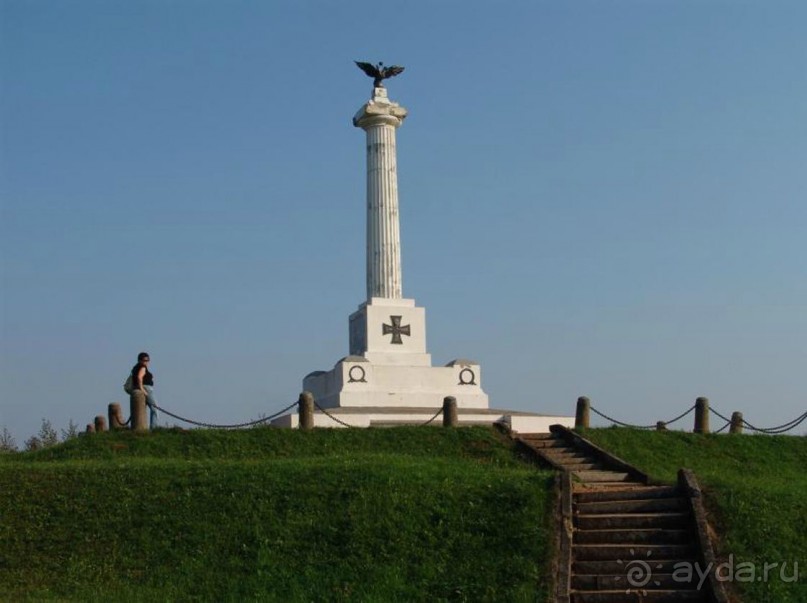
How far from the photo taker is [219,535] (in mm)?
15930

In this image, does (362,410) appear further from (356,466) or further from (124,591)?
(124,591)

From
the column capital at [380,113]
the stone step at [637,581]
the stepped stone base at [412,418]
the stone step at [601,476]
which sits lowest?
the stone step at [637,581]

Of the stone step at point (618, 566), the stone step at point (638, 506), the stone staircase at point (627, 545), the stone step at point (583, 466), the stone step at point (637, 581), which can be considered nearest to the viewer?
the stone staircase at point (627, 545)

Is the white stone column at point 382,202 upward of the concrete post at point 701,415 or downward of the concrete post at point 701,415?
upward

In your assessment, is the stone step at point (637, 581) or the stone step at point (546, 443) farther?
the stone step at point (546, 443)

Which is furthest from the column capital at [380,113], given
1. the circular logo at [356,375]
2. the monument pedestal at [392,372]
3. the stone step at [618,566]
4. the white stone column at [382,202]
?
the stone step at [618,566]

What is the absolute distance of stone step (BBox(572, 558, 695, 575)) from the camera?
1482 centimetres

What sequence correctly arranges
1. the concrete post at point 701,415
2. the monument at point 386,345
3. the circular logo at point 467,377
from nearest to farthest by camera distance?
the concrete post at point 701,415 < the monument at point 386,345 < the circular logo at point 467,377

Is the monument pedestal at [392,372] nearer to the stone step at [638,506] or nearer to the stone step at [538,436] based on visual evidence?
the stone step at [538,436]

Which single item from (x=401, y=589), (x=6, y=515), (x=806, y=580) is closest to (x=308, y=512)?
(x=401, y=589)

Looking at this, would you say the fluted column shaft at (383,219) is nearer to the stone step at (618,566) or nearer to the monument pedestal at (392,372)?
the monument pedestal at (392,372)

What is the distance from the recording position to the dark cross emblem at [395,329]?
2909cm

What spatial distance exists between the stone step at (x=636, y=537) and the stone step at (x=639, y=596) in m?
1.24

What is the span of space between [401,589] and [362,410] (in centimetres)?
1239
